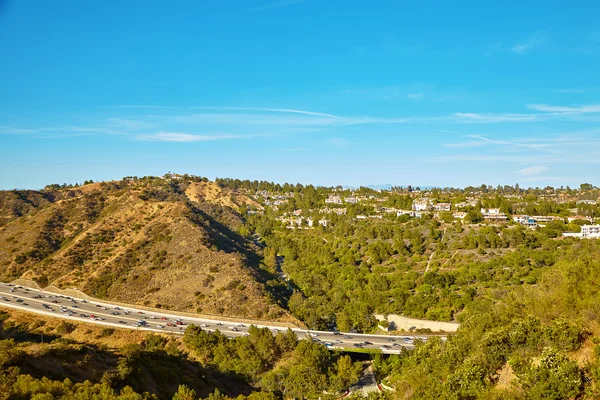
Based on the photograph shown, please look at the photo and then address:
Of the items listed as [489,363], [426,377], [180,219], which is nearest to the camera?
[489,363]

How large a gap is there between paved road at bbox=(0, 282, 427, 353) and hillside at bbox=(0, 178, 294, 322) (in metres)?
3.38

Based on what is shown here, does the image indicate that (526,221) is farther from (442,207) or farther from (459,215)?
(442,207)

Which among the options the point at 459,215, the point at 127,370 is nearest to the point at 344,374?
the point at 127,370

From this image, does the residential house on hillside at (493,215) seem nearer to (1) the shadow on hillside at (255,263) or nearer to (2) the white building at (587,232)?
(2) the white building at (587,232)

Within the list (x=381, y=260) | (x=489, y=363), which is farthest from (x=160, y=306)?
(x=489, y=363)

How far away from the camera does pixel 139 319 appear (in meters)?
45.8

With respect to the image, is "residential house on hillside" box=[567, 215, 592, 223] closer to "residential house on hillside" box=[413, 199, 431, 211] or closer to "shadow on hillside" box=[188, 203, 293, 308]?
"residential house on hillside" box=[413, 199, 431, 211]

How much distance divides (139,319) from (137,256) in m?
21.3

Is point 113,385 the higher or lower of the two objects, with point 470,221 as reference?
lower

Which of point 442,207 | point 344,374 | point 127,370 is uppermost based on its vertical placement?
point 442,207

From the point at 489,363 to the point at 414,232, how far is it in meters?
60.1

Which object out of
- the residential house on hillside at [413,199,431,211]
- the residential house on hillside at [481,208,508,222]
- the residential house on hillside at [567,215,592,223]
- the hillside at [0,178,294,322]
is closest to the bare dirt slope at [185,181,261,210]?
the hillside at [0,178,294,322]

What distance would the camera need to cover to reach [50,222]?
7656 centimetres

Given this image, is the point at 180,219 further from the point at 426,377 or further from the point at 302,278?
the point at 426,377
